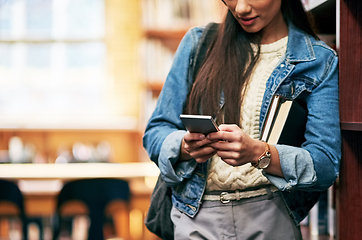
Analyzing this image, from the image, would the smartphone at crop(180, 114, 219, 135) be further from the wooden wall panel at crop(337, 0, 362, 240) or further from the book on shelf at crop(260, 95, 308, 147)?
the wooden wall panel at crop(337, 0, 362, 240)

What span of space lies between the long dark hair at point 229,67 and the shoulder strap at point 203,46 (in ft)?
0.06

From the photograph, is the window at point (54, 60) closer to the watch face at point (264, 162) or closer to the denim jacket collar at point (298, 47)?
the denim jacket collar at point (298, 47)

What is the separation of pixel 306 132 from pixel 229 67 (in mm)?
280

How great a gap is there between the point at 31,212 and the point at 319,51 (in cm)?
285

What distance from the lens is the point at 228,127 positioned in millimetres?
859

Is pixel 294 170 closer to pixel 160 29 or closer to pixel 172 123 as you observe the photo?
pixel 172 123

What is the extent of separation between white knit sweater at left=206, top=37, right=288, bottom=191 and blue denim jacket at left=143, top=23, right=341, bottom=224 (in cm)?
2

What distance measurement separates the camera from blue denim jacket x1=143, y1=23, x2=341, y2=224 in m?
0.99

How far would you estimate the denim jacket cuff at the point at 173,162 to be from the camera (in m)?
1.02

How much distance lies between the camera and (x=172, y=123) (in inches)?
44.1

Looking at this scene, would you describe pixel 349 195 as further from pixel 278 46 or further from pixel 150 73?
pixel 150 73

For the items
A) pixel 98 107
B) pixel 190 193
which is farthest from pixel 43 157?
pixel 190 193

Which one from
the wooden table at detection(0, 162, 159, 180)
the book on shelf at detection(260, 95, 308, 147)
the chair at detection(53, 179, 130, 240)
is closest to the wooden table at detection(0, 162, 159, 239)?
the wooden table at detection(0, 162, 159, 180)

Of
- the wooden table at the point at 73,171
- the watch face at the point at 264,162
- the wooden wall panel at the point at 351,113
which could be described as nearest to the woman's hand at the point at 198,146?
the watch face at the point at 264,162
